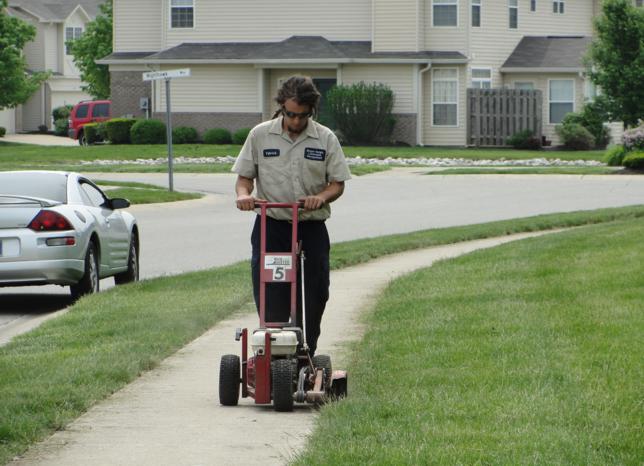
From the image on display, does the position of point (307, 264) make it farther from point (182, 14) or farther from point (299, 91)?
point (182, 14)

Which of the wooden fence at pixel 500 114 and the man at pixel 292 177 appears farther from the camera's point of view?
the wooden fence at pixel 500 114

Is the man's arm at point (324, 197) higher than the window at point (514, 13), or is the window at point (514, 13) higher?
the window at point (514, 13)

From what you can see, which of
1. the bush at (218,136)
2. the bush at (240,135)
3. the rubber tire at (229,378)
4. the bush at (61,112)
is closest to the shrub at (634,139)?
the bush at (240,135)

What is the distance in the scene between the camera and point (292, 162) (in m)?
8.40

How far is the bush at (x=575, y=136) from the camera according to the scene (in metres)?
47.8

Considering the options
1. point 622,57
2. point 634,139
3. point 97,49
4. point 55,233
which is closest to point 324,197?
point 55,233

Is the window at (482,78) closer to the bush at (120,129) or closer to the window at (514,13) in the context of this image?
the window at (514,13)

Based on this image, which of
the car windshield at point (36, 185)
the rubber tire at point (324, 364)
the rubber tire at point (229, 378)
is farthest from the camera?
the car windshield at point (36, 185)

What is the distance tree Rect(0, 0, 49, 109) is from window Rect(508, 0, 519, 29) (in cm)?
2073

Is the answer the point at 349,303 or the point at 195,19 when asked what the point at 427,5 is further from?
the point at 349,303

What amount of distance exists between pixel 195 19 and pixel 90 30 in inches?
644

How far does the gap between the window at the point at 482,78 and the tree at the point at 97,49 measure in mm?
21511

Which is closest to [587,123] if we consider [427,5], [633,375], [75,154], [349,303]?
[427,5]

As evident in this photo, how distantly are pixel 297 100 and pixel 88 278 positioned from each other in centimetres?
679
